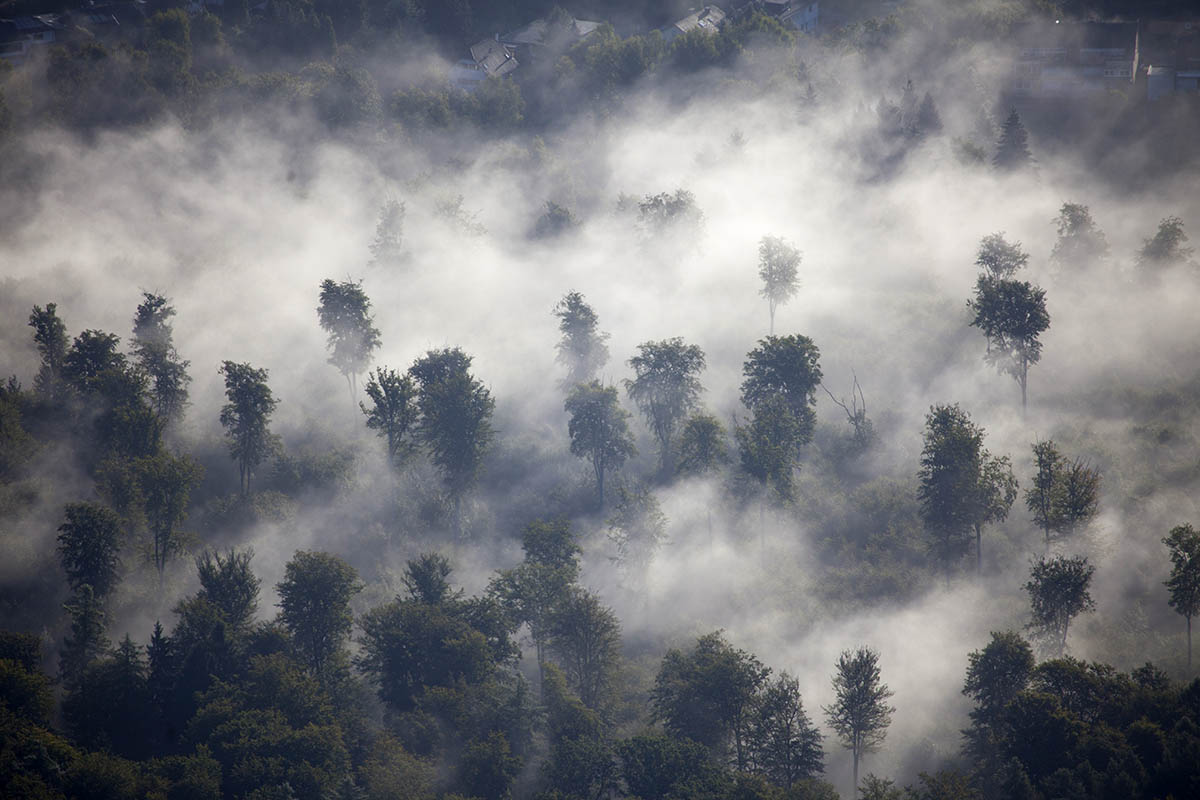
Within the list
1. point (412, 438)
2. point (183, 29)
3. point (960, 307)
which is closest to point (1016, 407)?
point (960, 307)

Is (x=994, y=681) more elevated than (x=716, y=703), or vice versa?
(x=994, y=681)

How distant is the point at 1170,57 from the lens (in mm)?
150000

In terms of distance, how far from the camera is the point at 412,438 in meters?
97.8

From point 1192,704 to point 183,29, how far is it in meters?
157

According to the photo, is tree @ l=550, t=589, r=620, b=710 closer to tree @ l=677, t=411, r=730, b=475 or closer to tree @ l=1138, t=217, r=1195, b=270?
tree @ l=677, t=411, r=730, b=475

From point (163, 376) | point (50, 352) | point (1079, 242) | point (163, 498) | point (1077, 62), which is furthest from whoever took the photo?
point (1077, 62)

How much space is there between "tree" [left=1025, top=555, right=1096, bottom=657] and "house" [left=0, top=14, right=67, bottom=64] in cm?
15500

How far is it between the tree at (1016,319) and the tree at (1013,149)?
39.9 m

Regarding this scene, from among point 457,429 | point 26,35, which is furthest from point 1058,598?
point 26,35

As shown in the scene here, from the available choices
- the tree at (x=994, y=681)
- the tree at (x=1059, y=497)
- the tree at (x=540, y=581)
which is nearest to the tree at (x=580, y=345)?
the tree at (x=540, y=581)

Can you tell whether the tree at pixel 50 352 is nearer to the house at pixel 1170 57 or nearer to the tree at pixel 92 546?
the tree at pixel 92 546

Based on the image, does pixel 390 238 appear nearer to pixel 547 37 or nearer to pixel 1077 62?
pixel 547 37

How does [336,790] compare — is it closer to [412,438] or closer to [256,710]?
[256,710]

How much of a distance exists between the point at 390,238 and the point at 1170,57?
377 feet
